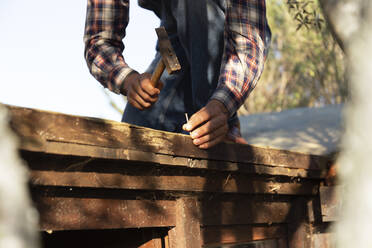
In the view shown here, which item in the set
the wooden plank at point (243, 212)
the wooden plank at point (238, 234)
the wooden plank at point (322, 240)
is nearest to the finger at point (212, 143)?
the wooden plank at point (243, 212)

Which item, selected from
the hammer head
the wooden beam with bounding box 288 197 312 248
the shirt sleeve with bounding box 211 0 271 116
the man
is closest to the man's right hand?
the man

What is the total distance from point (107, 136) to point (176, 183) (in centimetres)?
56

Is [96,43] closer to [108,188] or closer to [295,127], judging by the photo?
[108,188]

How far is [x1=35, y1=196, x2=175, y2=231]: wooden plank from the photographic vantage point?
1.86 meters

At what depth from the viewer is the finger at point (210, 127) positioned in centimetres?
239

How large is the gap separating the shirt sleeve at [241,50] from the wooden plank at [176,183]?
387 mm

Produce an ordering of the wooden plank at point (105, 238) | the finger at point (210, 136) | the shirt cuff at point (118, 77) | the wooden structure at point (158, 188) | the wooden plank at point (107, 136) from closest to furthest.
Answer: the wooden plank at point (107, 136) → the wooden structure at point (158, 188) → the finger at point (210, 136) → the wooden plank at point (105, 238) → the shirt cuff at point (118, 77)

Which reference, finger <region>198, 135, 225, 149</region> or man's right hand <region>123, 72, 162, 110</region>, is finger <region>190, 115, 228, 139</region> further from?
man's right hand <region>123, 72, 162, 110</region>

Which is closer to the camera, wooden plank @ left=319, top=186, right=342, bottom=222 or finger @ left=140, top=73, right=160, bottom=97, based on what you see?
finger @ left=140, top=73, right=160, bottom=97

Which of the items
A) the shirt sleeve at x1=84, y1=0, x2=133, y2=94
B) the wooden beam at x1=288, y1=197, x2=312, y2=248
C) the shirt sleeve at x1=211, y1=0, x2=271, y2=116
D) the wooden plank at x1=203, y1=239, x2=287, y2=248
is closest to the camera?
the shirt sleeve at x1=211, y1=0, x2=271, y2=116

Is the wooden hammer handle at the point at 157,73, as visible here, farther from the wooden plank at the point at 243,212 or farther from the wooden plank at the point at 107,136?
the wooden plank at the point at 243,212

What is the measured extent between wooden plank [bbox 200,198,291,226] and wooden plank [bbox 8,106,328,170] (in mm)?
266

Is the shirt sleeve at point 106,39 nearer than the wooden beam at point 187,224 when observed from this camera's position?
No

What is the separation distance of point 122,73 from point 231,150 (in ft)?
2.50
